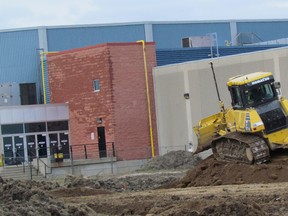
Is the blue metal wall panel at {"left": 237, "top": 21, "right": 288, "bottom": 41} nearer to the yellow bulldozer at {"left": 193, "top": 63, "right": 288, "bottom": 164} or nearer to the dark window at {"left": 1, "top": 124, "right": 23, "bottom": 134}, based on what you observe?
the dark window at {"left": 1, "top": 124, "right": 23, "bottom": 134}

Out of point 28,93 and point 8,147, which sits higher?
point 28,93

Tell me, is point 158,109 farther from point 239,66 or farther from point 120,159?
point 239,66

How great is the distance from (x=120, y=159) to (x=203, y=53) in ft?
41.2

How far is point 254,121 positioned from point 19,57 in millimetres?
38758

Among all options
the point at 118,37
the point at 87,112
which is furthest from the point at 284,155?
the point at 118,37

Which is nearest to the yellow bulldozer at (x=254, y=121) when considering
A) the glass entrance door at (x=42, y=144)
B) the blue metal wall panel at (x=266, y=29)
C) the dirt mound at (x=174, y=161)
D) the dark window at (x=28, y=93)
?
the dirt mound at (x=174, y=161)

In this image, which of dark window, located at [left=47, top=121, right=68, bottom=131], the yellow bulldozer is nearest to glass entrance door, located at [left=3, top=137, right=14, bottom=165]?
dark window, located at [left=47, top=121, right=68, bottom=131]

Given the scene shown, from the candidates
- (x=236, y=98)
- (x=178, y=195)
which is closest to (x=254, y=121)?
(x=236, y=98)

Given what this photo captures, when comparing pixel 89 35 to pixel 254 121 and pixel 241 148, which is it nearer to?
pixel 241 148

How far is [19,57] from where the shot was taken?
60.0 metres

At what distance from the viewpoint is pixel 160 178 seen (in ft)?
98.6

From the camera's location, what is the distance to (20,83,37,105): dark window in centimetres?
5844

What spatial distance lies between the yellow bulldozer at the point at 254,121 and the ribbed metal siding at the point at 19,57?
1395 inches

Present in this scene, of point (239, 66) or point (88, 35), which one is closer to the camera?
point (239, 66)
